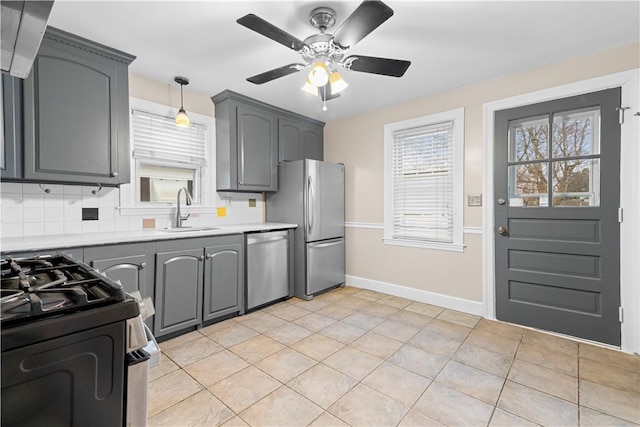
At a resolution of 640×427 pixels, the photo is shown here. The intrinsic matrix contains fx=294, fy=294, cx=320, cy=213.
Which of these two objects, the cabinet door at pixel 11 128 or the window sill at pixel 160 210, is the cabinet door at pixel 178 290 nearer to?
the window sill at pixel 160 210

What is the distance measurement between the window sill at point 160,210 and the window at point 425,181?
6.95ft

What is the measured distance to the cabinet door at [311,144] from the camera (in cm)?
404

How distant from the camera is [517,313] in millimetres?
2762

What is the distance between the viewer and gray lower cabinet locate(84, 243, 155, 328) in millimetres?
2027

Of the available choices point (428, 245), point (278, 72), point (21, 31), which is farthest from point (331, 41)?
point (428, 245)

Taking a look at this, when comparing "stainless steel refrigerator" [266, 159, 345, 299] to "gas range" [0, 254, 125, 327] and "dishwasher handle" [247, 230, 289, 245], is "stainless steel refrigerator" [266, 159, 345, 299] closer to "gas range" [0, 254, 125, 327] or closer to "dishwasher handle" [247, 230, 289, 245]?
"dishwasher handle" [247, 230, 289, 245]

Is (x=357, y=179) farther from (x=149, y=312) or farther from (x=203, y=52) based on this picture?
(x=149, y=312)

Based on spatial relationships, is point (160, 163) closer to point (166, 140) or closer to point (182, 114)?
point (166, 140)

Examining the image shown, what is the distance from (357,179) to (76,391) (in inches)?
140


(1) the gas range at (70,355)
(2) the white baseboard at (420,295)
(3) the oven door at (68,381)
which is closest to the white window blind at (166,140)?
(1) the gas range at (70,355)

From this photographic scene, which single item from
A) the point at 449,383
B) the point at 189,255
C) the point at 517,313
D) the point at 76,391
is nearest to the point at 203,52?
the point at 189,255

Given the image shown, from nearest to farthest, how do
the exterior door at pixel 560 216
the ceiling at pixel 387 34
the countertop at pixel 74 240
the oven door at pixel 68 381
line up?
the oven door at pixel 68 381 → the countertop at pixel 74 240 → the ceiling at pixel 387 34 → the exterior door at pixel 560 216

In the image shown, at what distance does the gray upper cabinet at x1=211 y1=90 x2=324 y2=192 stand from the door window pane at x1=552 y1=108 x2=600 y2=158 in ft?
9.03

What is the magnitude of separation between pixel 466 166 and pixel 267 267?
235cm
